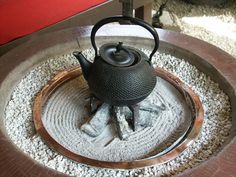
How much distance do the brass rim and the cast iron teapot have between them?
0.25 m

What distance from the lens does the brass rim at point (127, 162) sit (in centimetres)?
123

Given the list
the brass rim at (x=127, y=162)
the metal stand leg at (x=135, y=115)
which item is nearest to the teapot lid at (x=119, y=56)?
the metal stand leg at (x=135, y=115)

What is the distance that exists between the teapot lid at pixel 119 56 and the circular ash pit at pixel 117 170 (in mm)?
Result: 413

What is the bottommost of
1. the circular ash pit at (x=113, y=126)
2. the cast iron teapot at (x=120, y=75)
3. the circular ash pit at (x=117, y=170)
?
the circular ash pit at (x=113, y=126)

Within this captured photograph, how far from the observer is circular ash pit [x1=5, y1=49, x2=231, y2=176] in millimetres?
1237

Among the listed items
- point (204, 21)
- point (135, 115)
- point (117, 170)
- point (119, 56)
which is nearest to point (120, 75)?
point (119, 56)

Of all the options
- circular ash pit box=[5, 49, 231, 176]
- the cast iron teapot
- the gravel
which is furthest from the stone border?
the gravel

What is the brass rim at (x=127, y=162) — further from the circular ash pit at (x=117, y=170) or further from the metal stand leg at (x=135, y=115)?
the metal stand leg at (x=135, y=115)

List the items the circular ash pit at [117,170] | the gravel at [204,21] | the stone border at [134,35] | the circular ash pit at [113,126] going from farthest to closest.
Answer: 1. the gravel at [204,21]
2. the circular ash pit at [113,126]
3. the circular ash pit at [117,170]
4. the stone border at [134,35]

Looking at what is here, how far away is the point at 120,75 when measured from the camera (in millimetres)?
1298

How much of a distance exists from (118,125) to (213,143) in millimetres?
406

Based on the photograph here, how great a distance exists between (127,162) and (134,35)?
0.83 metres

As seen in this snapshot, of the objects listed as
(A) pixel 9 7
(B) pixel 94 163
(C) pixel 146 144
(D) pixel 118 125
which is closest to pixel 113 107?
(D) pixel 118 125

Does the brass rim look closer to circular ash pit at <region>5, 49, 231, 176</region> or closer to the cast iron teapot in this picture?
circular ash pit at <region>5, 49, 231, 176</region>
